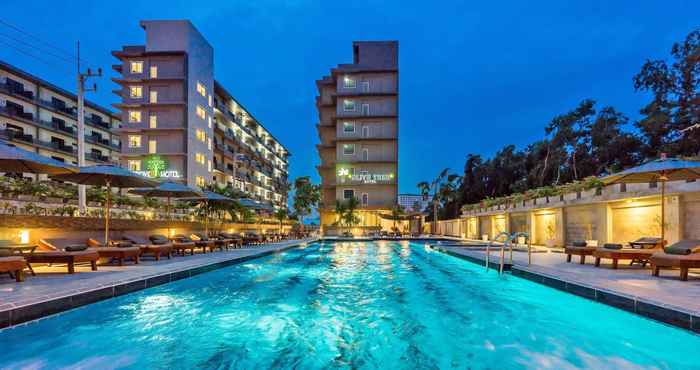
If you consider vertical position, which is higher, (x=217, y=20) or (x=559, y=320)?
(x=217, y=20)

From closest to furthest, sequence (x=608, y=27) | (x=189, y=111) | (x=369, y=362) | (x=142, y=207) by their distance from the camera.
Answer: (x=369, y=362) < (x=142, y=207) < (x=189, y=111) < (x=608, y=27)

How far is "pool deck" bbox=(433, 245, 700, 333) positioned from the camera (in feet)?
15.3

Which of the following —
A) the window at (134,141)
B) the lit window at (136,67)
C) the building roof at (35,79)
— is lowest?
the window at (134,141)

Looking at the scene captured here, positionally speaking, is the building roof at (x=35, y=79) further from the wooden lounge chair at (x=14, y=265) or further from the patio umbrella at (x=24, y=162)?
the wooden lounge chair at (x=14, y=265)

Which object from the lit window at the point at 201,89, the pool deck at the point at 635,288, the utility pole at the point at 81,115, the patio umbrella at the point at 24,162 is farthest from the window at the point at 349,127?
the patio umbrella at the point at 24,162

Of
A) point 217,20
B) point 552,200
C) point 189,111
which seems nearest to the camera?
point 552,200

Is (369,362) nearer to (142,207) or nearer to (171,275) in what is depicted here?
(171,275)

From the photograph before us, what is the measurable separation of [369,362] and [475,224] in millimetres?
26146

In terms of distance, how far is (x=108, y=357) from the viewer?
4066mm

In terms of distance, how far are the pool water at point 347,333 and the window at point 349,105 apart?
36.5 metres

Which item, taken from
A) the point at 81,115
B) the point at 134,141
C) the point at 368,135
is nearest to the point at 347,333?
the point at 81,115

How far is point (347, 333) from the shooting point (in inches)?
196

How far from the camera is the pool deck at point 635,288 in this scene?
183 inches

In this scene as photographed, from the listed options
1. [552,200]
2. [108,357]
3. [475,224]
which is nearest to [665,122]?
[475,224]
